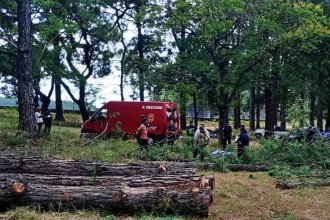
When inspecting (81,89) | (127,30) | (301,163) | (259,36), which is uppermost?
(127,30)

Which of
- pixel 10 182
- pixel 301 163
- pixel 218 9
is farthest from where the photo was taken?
pixel 218 9

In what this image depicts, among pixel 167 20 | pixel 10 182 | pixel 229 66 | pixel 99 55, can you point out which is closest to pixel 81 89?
pixel 99 55

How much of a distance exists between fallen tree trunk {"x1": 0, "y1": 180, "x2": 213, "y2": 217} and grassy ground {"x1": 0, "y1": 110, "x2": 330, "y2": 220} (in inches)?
6.7

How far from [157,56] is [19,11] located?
18.7 meters

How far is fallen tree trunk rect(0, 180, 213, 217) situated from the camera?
A: 787 centimetres

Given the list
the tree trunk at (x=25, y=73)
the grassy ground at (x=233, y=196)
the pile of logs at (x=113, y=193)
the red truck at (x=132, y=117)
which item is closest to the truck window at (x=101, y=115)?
the red truck at (x=132, y=117)

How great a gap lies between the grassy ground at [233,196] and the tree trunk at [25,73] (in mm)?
1375

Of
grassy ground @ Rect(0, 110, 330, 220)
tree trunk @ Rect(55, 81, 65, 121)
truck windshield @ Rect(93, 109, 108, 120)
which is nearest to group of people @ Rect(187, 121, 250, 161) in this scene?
grassy ground @ Rect(0, 110, 330, 220)

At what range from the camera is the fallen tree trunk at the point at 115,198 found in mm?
7871

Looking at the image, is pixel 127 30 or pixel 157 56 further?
pixel 127 30

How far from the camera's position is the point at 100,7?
121 feet

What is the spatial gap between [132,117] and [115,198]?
1579 cm

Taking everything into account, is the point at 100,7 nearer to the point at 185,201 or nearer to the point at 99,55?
the point at 99,55

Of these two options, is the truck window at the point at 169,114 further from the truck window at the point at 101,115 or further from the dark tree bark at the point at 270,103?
the dark tree bark at the point at 270,103
